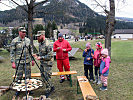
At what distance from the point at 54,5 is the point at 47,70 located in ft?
37.1

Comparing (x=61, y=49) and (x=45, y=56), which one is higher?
(x=61, y=49)

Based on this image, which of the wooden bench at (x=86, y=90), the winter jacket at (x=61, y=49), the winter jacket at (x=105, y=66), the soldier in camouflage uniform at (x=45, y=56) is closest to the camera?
the wooden bench at (x=86, y=90)

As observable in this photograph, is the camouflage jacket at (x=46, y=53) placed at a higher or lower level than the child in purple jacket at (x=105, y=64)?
higher

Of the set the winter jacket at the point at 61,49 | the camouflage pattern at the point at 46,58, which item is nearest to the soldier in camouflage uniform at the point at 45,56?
the camouflage pattern at the point at 46,58

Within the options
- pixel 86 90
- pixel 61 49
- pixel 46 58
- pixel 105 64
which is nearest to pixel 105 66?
pixel 105 64

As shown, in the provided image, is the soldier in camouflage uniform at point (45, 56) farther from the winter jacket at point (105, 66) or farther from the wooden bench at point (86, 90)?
the winter jacket at point (105, 66)

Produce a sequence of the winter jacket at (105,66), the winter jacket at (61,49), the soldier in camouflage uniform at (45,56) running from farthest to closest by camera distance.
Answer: the winter jacket at (61,49)
the winter jacket at (105,66)
the soldier in camouflage uniform at (45,56)

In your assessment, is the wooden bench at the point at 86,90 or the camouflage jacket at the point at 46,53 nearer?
the wooden bench at the point at 86,90

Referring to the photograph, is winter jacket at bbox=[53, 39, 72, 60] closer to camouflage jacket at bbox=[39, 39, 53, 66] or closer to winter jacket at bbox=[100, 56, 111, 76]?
camouflage jacket at bbox=[39, 39, 53, 66]

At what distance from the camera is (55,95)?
5191mm

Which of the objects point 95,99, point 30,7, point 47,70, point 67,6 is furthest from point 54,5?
point 95,99

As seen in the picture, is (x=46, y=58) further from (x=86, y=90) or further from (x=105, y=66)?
(x=105, y=66)

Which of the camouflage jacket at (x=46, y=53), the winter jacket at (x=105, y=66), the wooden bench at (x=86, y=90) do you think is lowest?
the wooden bench at (x=86, y=90)

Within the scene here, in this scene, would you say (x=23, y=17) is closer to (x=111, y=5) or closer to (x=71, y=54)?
(x=71, y=54)
